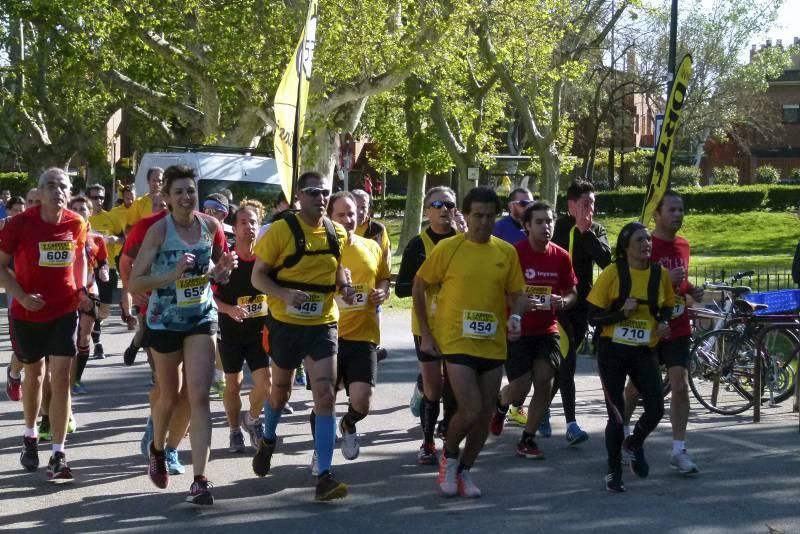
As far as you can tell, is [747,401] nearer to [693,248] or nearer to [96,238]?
[96,238]

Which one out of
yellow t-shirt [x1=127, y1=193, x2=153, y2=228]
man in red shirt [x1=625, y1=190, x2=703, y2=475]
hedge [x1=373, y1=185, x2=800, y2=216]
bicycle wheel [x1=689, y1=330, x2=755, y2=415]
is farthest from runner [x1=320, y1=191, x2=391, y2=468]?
hedge [x1=373, y1=185, x2=800, y2=216]

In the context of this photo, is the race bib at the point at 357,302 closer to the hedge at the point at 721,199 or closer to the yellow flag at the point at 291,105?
the yellow flag at the point at 291,105

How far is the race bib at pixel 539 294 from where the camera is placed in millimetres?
8633

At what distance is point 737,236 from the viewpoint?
38656mm

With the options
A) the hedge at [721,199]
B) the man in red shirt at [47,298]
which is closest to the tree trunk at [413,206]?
the hedge at [721,199]

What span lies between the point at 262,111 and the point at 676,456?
68.6 ft

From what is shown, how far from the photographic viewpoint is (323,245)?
304 inches

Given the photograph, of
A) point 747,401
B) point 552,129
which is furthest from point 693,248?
point 747,401

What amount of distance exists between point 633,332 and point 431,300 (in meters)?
1.29

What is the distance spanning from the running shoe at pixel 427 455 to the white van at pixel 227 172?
13.3 meters

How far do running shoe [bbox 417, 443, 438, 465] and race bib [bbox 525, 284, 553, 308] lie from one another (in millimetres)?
1220

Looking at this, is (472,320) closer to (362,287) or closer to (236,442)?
(362,287)

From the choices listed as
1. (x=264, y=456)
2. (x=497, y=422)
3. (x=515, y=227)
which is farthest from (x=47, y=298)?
(x=515, y=227)

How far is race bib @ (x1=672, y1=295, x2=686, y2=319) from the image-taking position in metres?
8.33
